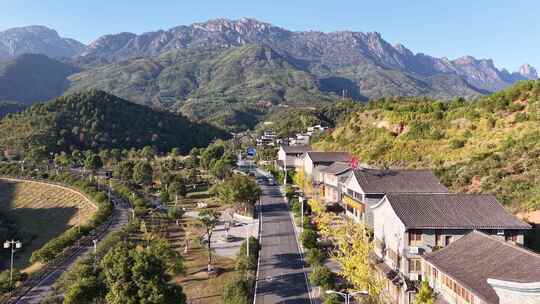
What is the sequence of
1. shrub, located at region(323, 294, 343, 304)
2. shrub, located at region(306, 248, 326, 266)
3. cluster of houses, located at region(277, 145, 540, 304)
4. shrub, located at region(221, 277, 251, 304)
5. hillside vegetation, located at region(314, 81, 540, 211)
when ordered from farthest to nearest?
hillside vegetation, located at region(314, 81, 540, 211), shrub, located at region(306, 248, 326, 266), shrub, located at region(221, 277, 251, 304), shrub, located at region(323, 294, 343, 304), cluster of houses, located at region(277, 145, 540, 304)

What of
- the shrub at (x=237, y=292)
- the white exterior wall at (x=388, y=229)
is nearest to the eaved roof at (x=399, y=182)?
the white exterior wall at (x=388, y=229)

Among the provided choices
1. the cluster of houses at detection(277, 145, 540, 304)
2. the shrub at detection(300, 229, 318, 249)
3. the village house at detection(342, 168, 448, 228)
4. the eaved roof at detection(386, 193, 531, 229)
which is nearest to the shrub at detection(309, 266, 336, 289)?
the cluster of houses at detection(277, 145, 540, 304)

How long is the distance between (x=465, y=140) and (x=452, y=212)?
159 feet

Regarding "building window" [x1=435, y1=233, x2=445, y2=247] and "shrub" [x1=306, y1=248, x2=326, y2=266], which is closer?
"building window" [x1=435, y1=233, x2=445, y2=247]

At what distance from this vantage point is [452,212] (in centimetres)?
3816

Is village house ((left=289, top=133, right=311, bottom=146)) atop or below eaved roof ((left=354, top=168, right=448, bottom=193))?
atop

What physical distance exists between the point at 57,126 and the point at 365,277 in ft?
472

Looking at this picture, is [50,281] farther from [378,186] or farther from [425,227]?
[378,186]

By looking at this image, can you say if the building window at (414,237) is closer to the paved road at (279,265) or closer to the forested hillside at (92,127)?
the paved road at (279,265)

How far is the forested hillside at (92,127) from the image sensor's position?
13550 cm

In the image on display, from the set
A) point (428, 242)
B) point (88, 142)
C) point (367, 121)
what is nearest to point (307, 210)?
point (428, 242)

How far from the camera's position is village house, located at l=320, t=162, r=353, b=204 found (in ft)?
223

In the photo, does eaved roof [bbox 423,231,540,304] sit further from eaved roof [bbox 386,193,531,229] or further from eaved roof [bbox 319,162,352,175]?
eaved roof [bbox 319,162,352,175]

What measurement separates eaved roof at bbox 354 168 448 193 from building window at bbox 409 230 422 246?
15.4 meters
